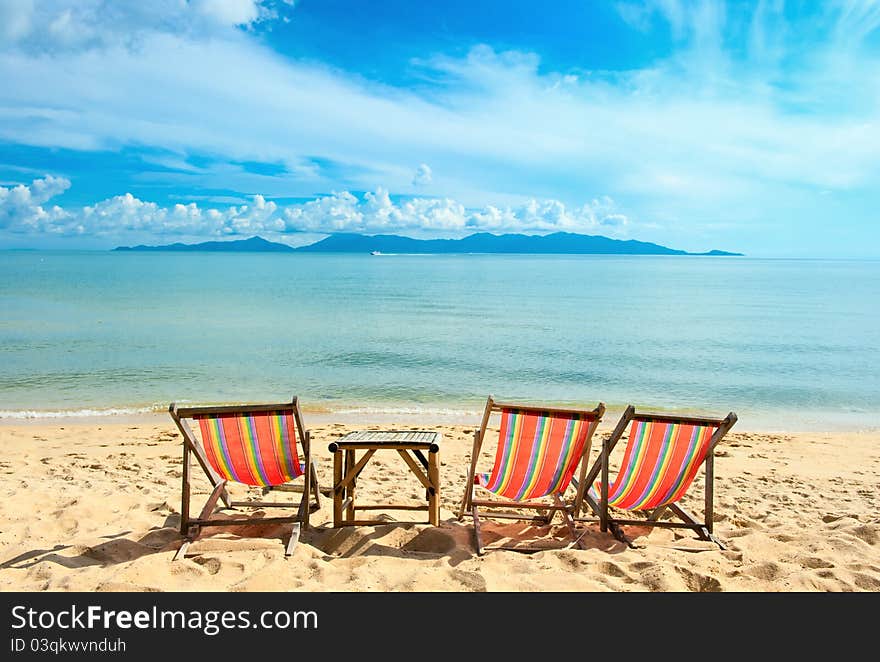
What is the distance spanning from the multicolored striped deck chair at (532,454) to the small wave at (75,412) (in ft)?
28.4

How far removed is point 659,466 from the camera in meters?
4.75

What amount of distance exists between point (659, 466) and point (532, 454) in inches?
36.6

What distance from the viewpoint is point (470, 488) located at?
4980 mm

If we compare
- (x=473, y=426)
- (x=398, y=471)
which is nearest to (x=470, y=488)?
(x=398, y=471)

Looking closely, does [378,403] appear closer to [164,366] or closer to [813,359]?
[164,366]

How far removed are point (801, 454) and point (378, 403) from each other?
729 centimetres

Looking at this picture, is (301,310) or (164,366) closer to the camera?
(164,366)

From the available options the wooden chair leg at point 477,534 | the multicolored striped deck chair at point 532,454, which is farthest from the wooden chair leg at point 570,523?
the wooden chair leg at point 477,534

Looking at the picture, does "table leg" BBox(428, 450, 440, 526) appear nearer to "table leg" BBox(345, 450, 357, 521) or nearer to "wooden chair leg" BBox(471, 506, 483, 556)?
"wooden chair leg" BBox(471, 506, 483, 556)

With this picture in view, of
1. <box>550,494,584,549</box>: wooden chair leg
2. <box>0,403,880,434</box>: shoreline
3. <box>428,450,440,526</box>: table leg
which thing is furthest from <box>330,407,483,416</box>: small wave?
<box>428,450,440,526</box>: table leg

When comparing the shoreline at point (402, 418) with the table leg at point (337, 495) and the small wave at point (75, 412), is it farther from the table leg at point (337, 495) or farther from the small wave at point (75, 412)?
the table leg at point (337, 495)

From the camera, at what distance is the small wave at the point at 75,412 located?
36.5 ft

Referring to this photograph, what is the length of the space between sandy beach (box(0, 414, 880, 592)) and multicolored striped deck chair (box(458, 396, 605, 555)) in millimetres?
332

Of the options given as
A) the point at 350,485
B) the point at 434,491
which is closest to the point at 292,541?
the point at 350,485
